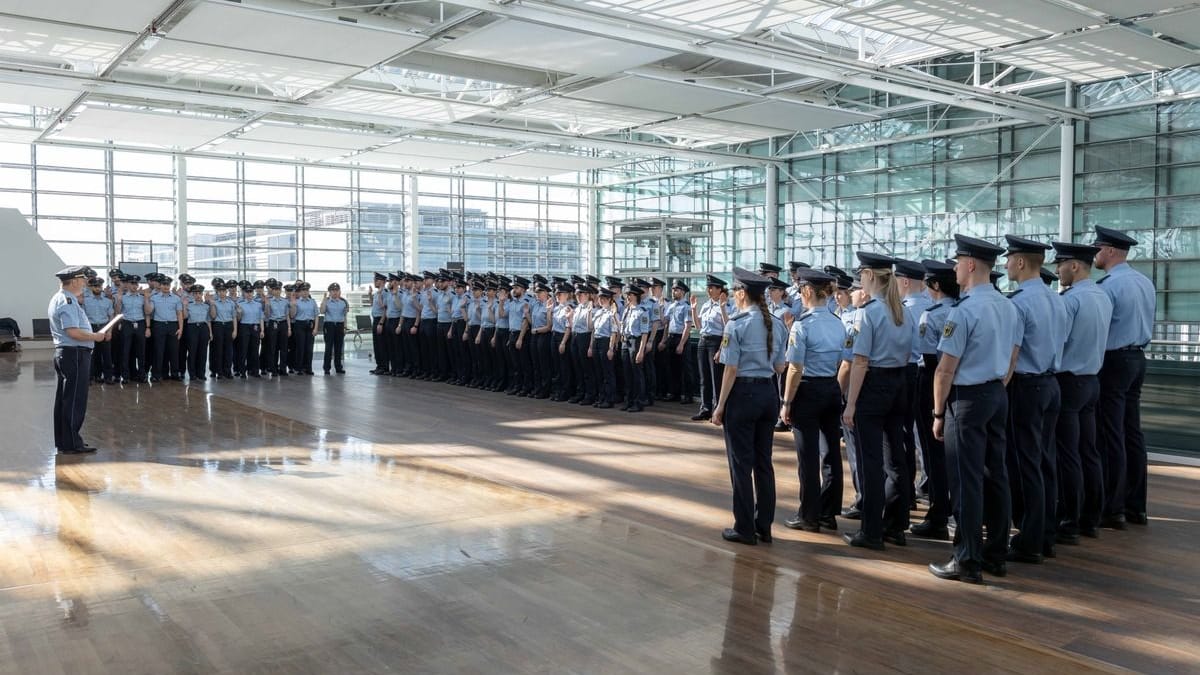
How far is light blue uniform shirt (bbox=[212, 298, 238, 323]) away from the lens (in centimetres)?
1396

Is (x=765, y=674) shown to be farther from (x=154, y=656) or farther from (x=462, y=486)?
(x=462, y=486)

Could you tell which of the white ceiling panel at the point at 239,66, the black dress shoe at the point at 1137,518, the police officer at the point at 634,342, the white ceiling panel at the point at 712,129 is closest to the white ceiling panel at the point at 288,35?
the white ceiling panel at the point at 239,66

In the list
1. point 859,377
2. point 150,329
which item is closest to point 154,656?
point 859,377

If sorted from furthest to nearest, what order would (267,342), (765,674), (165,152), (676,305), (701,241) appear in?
(701,241) → (165,152) → (267,342) → (676,305) → (765,674)

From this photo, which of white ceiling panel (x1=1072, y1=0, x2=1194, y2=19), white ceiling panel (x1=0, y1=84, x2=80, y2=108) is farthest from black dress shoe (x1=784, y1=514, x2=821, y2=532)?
white ceiling panel (x1=0, y1=84, x2=80, y2=108)

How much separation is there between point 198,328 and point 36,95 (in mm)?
4405

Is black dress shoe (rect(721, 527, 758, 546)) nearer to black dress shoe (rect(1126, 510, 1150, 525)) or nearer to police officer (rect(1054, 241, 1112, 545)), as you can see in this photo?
police officer (rect(1054, 241, 1112, 545))

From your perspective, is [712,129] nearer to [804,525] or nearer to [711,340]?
[711,340]

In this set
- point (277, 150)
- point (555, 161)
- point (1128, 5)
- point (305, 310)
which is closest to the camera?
point (1128, 5)

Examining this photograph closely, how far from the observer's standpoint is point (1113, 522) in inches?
209

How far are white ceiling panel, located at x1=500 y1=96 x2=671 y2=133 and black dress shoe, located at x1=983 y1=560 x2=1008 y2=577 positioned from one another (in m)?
11.1

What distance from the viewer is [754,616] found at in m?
3.80

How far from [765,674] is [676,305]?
8162mm

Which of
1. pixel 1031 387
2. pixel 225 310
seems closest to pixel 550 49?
pixel 225 310
